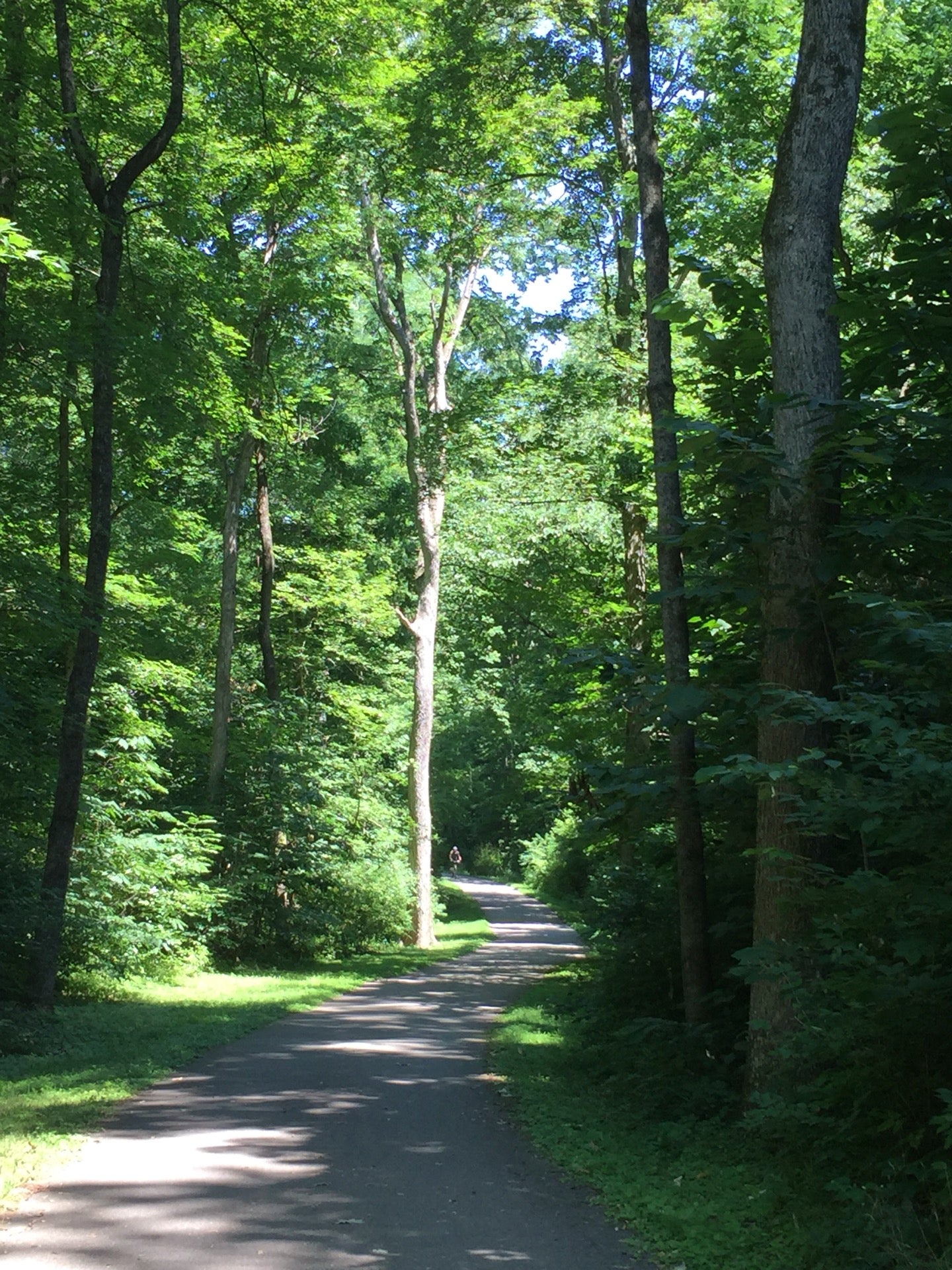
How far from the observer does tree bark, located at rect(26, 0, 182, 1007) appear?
12.8 metres

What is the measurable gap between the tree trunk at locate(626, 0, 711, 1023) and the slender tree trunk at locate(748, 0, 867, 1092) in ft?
2.56

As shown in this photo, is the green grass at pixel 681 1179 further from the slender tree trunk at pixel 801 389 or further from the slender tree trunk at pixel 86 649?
the slender tree trunk at pixel 86 649

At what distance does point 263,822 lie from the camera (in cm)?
2256

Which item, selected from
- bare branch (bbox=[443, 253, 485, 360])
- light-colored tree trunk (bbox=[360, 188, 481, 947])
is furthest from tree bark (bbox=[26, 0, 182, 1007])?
bare branch (bbox=[443, 253, 485, 360])

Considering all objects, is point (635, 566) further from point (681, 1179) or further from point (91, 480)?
point (681, 1179)

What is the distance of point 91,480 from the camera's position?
13.6 m

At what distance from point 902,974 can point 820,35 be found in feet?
20.0

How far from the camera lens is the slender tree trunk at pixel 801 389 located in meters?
7.11

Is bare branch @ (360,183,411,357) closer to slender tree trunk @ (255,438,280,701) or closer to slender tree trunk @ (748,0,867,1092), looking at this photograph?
slender tree trunk @ (255,438,280,701)

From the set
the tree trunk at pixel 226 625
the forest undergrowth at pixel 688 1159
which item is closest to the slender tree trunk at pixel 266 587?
the tree trunk at pixel 226 625

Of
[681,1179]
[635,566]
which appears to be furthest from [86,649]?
[681,1179]

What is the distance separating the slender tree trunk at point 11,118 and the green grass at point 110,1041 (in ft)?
24.6

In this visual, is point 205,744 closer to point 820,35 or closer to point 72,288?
point 72,288

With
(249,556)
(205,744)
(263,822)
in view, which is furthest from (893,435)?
(249,556)
